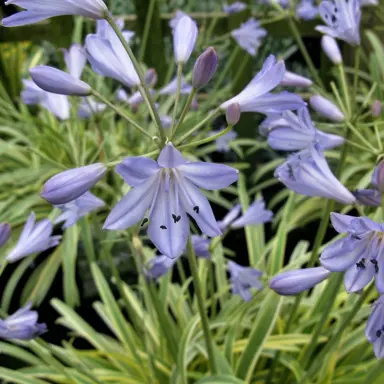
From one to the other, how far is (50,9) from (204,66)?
7.3 inches

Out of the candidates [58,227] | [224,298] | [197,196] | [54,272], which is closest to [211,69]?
[197,196]

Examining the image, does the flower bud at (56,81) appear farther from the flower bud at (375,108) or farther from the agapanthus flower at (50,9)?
the flower bud at (375,108)

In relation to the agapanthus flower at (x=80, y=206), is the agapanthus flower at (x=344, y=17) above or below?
above

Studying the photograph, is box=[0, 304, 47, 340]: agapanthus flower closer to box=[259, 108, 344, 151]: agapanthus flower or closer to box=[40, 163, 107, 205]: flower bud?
box=[40, 163, 107, 205]: flower bud

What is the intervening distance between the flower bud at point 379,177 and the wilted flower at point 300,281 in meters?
0.12

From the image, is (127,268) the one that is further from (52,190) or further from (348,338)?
(52,190)

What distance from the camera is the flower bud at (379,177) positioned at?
0.61 metres

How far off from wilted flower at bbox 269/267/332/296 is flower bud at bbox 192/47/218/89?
0.87 ft

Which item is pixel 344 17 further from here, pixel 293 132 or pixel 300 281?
pixel 300 281

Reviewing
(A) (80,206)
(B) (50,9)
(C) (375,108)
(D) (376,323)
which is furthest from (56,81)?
(C) (375,108)

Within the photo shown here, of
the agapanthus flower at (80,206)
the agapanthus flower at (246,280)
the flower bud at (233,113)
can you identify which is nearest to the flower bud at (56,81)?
the flower bud at (233,113)

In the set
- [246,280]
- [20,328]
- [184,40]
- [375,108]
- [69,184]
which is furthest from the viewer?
[246,280]

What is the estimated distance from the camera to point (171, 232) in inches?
23.8

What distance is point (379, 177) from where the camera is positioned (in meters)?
0.62
